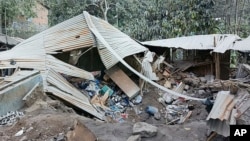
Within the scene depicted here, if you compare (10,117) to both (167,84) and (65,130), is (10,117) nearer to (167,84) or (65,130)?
(65,130)

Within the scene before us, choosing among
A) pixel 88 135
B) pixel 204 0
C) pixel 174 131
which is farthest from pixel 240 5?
pixel 88 135

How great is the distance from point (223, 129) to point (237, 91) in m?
1.23

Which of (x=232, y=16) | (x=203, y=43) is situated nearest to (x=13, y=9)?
(x=203, y=43)

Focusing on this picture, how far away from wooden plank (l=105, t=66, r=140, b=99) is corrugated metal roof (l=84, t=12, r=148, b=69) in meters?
0.71

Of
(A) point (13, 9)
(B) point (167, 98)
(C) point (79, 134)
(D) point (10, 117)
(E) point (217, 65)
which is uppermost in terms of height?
(A) point (13, 9)

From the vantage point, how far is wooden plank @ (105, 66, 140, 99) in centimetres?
1009

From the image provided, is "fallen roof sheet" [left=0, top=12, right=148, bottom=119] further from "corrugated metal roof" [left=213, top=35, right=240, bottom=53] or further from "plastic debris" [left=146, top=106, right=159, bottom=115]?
"corrugated metal roof" [left=213, top=35, right=240, bottom=53]

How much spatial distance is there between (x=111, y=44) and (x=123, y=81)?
4.35 ft

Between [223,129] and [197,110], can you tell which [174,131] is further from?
[197,110]

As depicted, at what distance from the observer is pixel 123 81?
10.3m

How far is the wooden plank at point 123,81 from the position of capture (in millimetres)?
10094

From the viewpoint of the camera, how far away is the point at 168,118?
9266 mm

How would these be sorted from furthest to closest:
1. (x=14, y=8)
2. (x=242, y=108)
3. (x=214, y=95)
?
(x=14, y=8) < (x=214, y=95) < (x=242, y=108)

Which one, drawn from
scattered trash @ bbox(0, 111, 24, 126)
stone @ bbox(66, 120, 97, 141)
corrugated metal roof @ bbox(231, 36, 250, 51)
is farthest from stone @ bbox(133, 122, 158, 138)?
corrugated metal roof @ bbox(231, 36, 250, 51)
